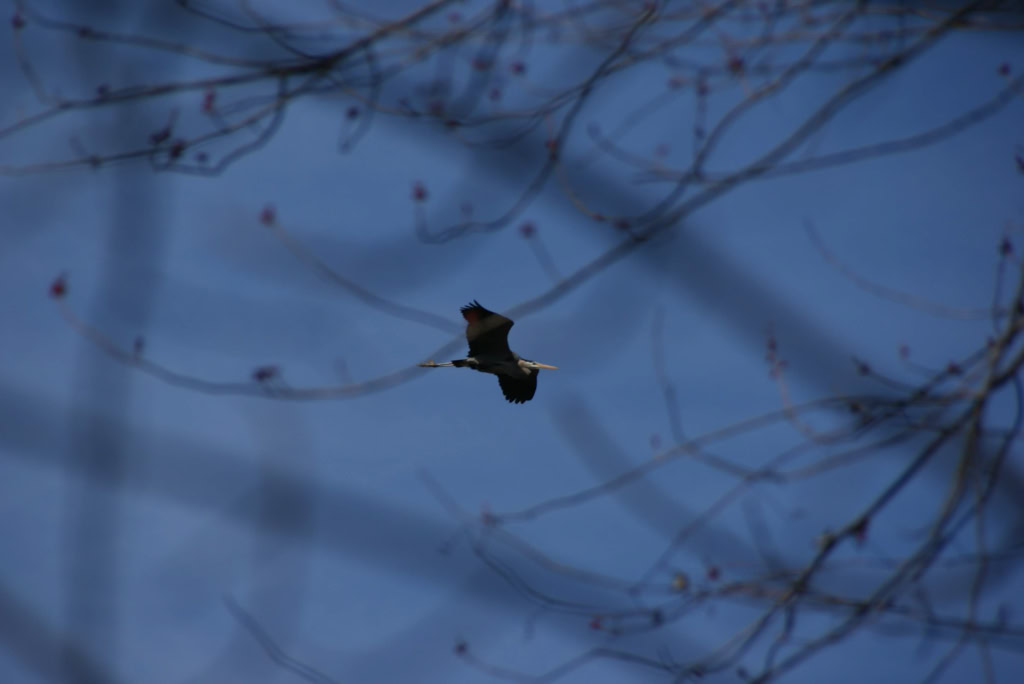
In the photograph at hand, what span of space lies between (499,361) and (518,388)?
0.64 meters

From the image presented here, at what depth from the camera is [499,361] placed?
19.1ft

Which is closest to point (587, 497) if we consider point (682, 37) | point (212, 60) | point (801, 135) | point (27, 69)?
point (801, 135)

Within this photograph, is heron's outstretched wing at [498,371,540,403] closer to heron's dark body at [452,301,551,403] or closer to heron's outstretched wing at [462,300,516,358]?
heron's dark body at [452,301,551,403]

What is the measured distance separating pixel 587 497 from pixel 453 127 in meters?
1.26

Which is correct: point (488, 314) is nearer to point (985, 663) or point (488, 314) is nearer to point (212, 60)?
point (212, 60)

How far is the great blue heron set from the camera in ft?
15.7

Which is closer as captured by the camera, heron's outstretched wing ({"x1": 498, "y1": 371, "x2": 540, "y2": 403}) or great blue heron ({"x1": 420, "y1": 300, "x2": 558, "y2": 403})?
great blue heron ({"x1": 420, "y1": 300, "x2": 558, "y2": 403})

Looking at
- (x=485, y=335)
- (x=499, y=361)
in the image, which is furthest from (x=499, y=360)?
(x=485, y=335)

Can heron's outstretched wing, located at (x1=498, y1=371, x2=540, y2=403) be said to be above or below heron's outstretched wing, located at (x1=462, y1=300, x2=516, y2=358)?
above

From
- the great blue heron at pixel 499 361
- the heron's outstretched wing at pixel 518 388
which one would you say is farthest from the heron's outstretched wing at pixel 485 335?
the heron's outstretched wing at pixel 518 388

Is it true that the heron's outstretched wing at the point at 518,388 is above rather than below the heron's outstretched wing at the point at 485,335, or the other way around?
above

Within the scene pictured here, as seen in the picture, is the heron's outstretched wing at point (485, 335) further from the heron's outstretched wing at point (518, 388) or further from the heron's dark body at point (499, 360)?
the heron's outstretched wing at point (518, 388)

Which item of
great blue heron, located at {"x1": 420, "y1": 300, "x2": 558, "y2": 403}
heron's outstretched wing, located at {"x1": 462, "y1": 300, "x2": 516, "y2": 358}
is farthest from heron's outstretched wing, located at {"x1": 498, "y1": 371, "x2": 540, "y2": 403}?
heron's outstretched wing, located at {"x1": 462, "y1": 300, "x2": 516, "y2": 358}

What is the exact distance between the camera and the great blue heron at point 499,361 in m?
4.79
